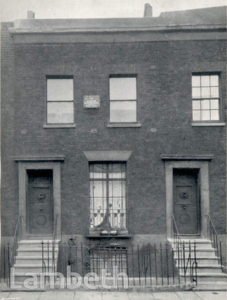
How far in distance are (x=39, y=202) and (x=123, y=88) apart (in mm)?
4649

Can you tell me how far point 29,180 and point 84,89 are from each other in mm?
3486

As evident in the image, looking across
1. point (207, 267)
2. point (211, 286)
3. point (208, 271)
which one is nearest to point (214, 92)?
point (207, 267)

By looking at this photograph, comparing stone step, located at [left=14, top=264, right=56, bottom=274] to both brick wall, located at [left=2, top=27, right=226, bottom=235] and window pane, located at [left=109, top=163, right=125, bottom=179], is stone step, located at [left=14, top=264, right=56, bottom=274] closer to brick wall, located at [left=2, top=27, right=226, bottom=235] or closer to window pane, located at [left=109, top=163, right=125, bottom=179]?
brick wall, located at [left=2, top=27, right=226, bottom=235]

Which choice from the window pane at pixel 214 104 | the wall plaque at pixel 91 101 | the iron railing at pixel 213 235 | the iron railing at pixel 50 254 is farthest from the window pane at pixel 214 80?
the iron railing at pixel 50 254

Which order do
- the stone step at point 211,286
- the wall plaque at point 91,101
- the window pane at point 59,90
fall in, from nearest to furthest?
the stone step at point 211,286 < the wall plaque at point 91,101 < the window pane at point 59,90

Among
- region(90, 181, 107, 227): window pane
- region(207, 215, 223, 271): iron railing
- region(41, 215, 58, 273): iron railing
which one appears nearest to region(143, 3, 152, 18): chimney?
region(90, 181, 107, 227): window pane

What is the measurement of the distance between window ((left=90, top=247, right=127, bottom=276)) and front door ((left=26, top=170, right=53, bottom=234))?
1.70 m

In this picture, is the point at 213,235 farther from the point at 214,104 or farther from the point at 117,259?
the point at 214,104

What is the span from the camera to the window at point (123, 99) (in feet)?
46.2

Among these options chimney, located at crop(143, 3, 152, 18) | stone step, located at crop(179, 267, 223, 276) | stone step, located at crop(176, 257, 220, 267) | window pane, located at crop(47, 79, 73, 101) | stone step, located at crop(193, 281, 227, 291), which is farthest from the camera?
chimney, located at crop(143, 3, 152, 18)

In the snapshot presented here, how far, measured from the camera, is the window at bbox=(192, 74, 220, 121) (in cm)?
1413

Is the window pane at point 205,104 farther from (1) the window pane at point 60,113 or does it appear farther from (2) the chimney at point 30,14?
(2) the chimney at point 30,14

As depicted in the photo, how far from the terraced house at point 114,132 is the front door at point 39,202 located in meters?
0.03

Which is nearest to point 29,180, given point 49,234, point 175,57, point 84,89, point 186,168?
point 49,234
